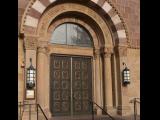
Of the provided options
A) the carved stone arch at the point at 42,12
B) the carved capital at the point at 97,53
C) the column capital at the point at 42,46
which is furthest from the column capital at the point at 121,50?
the column capital at the point at 42,46

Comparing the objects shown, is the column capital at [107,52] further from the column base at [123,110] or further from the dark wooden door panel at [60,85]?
the column base at [123,110]

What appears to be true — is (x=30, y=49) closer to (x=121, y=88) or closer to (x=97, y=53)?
(x=97, y=53)

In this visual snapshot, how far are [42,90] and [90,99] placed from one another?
266 centimetres

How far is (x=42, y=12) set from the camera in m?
10.7

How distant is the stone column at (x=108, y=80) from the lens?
1205 centimetres

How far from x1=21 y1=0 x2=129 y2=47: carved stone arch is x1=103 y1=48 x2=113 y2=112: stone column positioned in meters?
0.79

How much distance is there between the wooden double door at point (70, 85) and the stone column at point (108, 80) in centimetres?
73

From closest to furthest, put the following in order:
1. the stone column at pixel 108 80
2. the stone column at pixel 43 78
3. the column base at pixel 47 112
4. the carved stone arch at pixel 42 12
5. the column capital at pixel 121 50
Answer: the carved stone arch at pixel 42 12 < the stone column at pixel 43 78 < the column base at pixel 47 112 < the stone column at pixel 108 80 < the column capital at pixel 121 50

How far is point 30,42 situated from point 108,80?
4.00 meters

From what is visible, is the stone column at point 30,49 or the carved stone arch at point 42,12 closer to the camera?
the stone column at point 30,49

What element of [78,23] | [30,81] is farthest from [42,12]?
[30,81]
